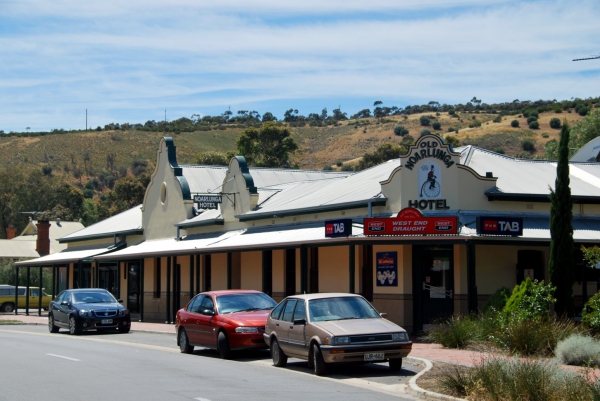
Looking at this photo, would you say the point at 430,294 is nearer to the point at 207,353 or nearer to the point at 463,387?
the point at 207,353

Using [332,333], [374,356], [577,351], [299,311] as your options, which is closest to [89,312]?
[299,311]

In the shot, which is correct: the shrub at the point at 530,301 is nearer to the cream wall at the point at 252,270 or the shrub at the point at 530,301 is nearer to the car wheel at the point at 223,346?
the car wheel at the point at 223,346

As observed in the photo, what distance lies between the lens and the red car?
17.9m

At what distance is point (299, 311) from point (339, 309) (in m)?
0.80

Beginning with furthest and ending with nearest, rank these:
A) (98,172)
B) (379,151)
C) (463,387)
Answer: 1. (98,172)
2. (379,151)
3. (463,387)

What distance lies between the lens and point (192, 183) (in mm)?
38844

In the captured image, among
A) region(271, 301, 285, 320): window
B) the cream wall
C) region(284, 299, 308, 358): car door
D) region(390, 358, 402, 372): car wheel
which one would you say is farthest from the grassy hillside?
region(390, 358, 402, 372): car wheel

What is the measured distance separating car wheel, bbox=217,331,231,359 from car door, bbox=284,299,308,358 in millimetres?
2663

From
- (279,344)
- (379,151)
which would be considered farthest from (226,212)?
(379,151)

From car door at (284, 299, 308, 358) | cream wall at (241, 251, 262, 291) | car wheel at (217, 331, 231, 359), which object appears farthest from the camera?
cream wall at (241, 251, 262, 291)

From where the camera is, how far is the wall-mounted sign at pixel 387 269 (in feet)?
79.2

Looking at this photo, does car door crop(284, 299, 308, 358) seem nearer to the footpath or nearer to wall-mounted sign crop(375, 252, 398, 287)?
the footpath

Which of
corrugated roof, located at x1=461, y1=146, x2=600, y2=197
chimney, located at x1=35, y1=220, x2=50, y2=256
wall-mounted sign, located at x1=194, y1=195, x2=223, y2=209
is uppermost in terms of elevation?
corrugated roof, located at x1=461, y1=146, x2=600, y2=197

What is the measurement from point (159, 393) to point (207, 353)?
24.8 ft
